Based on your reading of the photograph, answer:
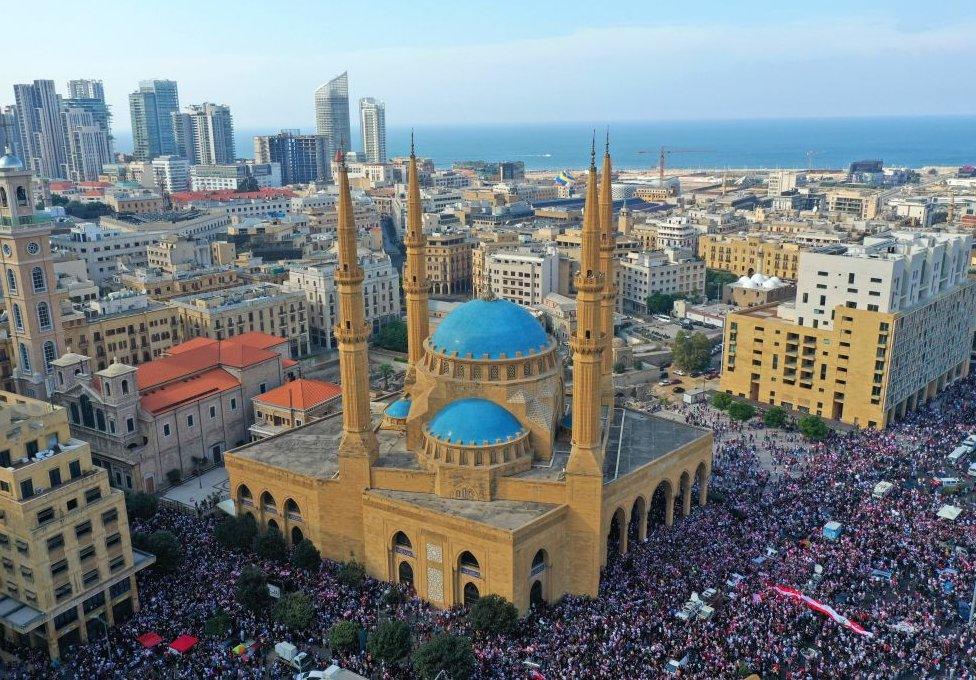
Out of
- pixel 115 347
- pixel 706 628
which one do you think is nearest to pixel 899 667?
pixel 706 628

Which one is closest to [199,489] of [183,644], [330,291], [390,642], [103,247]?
[183,644]

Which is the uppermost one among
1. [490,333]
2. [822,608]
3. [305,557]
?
[490,333]

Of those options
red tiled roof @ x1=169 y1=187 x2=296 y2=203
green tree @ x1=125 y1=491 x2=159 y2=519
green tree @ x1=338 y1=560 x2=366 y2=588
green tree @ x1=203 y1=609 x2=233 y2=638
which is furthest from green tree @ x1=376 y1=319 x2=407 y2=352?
red tiled roof @ x1=169 y1=187 x2=296 y2=203

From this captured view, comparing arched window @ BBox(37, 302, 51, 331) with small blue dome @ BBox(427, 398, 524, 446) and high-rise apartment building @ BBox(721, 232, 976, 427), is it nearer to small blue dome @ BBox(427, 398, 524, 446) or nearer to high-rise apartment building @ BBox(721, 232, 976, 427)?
small blue dome @ BBox(427, 398, 524, 446)

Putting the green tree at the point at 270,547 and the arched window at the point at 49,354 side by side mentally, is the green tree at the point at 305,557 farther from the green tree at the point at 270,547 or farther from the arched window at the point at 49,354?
the arched window at the point at 49,354

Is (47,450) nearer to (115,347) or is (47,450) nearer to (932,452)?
(115,347)

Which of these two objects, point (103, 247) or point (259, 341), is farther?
point (103, 247)

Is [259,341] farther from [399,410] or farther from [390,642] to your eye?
[390,642]
